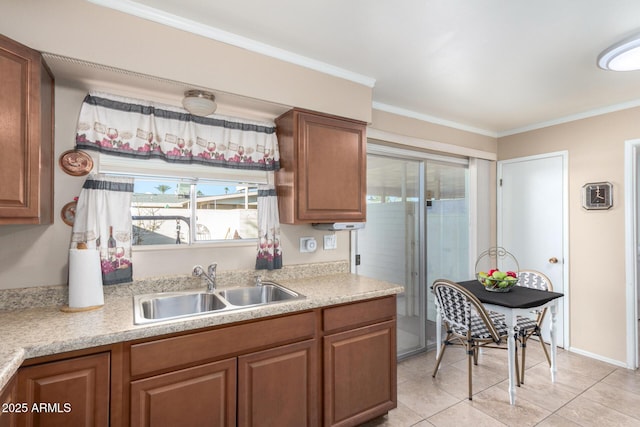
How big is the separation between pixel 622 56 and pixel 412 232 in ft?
6.31

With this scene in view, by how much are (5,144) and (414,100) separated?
Answer: 273 cm

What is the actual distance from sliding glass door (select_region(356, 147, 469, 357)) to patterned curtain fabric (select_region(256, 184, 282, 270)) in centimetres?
84

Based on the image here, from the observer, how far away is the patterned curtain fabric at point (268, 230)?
2.28 meters

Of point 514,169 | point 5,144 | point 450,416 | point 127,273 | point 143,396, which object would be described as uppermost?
point 514,169

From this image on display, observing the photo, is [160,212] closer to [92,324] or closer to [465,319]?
[92,324]

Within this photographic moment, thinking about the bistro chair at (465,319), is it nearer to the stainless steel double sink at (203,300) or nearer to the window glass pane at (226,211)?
the stainless steel double sink at (203,300)

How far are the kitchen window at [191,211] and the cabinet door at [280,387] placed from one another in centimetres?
91

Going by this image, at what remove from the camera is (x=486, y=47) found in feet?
6.59

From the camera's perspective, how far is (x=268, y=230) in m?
2.28

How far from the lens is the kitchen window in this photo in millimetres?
2031

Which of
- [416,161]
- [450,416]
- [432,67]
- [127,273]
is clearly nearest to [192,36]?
[127,273]

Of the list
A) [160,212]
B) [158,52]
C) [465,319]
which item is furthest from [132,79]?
[465,319]

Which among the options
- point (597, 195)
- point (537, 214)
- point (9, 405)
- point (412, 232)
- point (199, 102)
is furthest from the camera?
point (537, 214)

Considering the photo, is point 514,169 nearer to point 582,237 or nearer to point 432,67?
point 582,237
